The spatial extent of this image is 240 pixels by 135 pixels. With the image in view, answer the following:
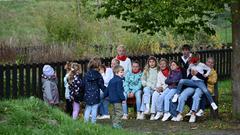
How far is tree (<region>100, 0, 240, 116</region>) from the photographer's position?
37.4 ft

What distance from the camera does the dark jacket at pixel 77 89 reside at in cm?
1188

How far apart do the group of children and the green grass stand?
7.53 feet

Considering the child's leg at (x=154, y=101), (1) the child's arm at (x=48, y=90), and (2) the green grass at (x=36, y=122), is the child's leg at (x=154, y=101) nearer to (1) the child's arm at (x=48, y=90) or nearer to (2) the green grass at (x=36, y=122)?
(1) the child's arm at (x=48, y=90)

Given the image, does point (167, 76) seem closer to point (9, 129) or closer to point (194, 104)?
point (194, 104)

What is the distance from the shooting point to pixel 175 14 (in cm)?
1156

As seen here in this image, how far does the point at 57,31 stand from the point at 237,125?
1699cm

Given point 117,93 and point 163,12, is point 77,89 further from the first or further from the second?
point 163,12

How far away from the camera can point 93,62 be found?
37.4 feet

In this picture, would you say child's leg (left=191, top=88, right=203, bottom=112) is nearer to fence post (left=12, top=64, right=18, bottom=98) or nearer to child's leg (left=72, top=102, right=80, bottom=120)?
child's leg (left=72, top=102, right=80, bottom=120)

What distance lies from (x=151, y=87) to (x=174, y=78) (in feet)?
2.03

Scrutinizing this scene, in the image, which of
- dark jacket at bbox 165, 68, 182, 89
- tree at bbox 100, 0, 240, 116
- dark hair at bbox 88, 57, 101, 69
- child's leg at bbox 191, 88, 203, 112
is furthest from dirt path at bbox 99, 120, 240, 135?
dark hair at bbox 88, 57, 101, 69

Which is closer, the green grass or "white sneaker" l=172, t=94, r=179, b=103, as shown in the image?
the green grass

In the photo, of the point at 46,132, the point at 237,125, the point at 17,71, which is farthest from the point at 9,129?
the point at 17,71

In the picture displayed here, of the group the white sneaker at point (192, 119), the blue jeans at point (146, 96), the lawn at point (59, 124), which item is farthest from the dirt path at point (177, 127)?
the blue jeans at point (146, 96)
